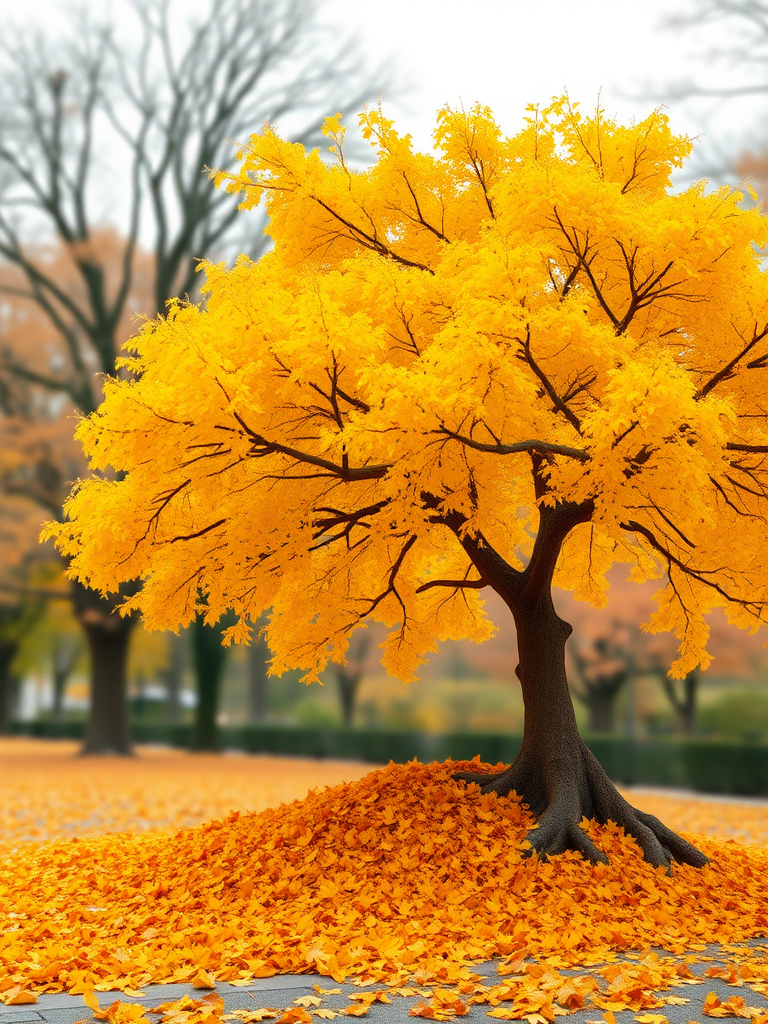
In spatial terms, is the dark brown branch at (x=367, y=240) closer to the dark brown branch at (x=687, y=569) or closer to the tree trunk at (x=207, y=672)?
the dark brown branch at (x=687, y=569)

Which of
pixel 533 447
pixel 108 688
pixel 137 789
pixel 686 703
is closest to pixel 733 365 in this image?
pixel 533 447

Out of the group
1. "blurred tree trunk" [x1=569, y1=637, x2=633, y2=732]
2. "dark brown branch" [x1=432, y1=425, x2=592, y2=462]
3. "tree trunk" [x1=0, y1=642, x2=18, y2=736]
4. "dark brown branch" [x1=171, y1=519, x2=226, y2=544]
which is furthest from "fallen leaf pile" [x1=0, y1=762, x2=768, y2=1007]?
"tree trunk" [x1=0, y1=642, x2=18, y2=736]

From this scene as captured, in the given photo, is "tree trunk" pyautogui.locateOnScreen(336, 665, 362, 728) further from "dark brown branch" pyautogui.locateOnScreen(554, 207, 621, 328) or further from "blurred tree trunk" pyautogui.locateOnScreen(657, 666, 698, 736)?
"dark brown branch" pyautogui.locateOnScreen(554, 207, 621, 328)

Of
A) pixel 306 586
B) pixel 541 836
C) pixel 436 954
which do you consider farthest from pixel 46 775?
pixel 436 954

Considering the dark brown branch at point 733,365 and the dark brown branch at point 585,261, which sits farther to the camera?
the dark brown branch at point 733,365

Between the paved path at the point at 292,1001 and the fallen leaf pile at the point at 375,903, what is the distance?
0.09 meters

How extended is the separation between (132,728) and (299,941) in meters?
34.0

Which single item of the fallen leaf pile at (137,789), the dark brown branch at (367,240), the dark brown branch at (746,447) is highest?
the dark brown branch at (367,240)

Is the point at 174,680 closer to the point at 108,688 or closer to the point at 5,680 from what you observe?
the point at 5,680

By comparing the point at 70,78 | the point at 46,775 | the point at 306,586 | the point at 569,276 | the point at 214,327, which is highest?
the point at 70,78

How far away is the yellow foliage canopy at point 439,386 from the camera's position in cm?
665

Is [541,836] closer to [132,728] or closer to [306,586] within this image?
[306,586]

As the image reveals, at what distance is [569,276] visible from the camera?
25.7 ft

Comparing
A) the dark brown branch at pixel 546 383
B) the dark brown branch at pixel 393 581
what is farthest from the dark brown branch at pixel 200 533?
the dark brown branch at pixel 546 383
